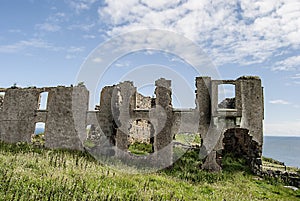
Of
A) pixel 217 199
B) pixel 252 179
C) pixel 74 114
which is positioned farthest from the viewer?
pixel 74 114

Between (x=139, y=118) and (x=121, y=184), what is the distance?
8220 mm

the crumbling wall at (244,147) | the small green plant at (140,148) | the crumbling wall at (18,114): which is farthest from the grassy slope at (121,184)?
the crumbling wall at (18,114)

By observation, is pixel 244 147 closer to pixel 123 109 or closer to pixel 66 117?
pixel 123 109

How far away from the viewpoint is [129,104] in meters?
20.8

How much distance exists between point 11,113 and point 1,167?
11.5 metres

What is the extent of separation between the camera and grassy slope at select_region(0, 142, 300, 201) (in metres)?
10.2

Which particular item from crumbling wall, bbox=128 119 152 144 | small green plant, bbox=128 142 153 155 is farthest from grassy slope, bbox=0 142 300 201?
crumbling wall, bbox=128 119 152 144

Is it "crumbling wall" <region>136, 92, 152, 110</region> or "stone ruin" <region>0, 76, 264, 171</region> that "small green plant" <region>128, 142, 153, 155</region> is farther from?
"crumbling wall" <region>136, 92, 152, 110</region>

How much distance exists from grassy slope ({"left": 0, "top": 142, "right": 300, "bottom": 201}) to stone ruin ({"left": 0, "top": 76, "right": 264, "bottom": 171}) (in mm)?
1770

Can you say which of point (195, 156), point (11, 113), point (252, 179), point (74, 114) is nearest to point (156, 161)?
point (195, 156)

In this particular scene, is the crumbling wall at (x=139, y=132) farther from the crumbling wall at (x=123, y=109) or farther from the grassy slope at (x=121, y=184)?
the grassy slope at (x=121, y=184)

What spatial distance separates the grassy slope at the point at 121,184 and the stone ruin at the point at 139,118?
5.81 ft

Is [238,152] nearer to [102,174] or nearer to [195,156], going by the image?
[195,156]

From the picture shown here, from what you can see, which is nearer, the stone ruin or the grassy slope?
the grassy slope
